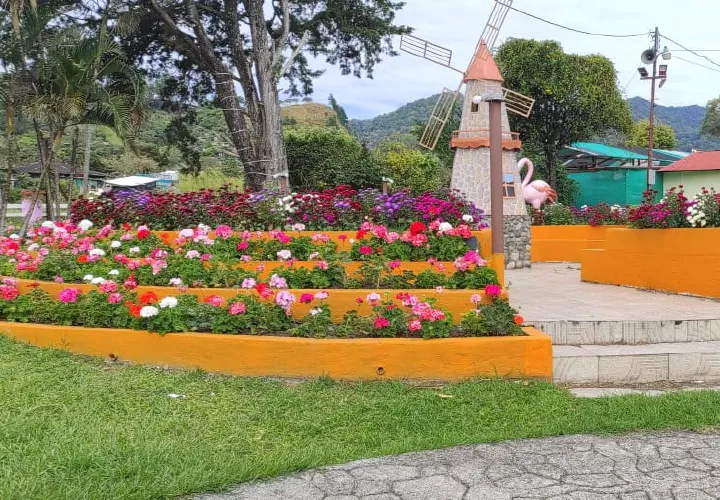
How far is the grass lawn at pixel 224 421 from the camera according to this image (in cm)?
293

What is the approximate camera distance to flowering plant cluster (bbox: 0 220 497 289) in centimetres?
562

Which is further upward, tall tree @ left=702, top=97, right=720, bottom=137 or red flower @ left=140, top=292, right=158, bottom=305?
tall tree @ left=702, top=97, right=720, bottom=137

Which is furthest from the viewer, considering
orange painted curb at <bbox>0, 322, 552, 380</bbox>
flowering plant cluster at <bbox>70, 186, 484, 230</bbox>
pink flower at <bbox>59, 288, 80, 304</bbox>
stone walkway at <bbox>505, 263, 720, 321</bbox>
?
flowering plant cluster at <bbox>70, 186, 484, 230</bbox>

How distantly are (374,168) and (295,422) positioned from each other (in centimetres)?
1625

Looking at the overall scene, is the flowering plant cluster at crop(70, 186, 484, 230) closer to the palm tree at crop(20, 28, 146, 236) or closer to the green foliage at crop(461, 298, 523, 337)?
the green foliage at crop(461, 298, 523, 337)

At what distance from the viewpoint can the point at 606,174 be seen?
1207 inches

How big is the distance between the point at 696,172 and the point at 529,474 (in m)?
32.4

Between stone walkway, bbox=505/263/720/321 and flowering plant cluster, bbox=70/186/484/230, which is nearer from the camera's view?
stone walkway, bbox=505/263/720/321

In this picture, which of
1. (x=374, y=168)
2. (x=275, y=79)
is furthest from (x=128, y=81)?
(x=374, y=168)

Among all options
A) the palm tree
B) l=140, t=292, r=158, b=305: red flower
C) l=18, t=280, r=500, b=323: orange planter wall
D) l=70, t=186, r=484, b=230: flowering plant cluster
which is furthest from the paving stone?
the palm tree

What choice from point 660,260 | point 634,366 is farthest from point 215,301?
point 660,260

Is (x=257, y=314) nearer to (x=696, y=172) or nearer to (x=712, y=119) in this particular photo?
(x=696, y=172)

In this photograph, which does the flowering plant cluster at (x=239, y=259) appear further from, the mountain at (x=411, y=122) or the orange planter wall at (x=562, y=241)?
the mountain at (x=411, y=122)

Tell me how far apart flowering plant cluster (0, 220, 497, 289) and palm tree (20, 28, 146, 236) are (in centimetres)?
407
